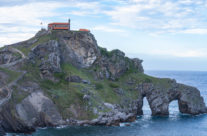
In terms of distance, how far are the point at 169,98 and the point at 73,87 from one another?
125 ft

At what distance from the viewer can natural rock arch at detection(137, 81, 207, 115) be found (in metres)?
109

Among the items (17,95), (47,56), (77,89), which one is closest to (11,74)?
(17,95)

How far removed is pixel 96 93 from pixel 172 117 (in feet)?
94.7

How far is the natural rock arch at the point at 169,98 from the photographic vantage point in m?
109

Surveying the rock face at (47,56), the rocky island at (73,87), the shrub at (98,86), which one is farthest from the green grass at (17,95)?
the shrub at (98,86)

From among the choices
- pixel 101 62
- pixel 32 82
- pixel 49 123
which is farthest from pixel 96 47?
pixel 49 123

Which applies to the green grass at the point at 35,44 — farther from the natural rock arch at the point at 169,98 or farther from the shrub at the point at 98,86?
the natural rock arch at the point at 169,98

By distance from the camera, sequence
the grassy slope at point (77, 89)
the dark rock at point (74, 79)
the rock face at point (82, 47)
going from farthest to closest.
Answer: the rock face at point (82, 47)
the dark rock at point (74, 79)
the grassy slope at point (77, 89)

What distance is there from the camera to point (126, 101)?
10650 centimetres

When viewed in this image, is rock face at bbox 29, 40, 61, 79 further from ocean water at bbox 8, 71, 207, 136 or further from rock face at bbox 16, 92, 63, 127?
A: ocean water at bbox 8, 71, 207, 136

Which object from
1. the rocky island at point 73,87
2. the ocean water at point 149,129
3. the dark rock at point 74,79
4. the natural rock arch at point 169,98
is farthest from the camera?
the natural rock arch at point 169,98

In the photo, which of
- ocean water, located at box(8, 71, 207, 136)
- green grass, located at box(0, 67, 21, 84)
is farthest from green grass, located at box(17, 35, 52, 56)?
ocean water, located at box(8, 71, 207, 136)

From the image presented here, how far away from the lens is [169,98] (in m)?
114

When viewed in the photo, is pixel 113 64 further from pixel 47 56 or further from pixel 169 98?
pixel 47 56
